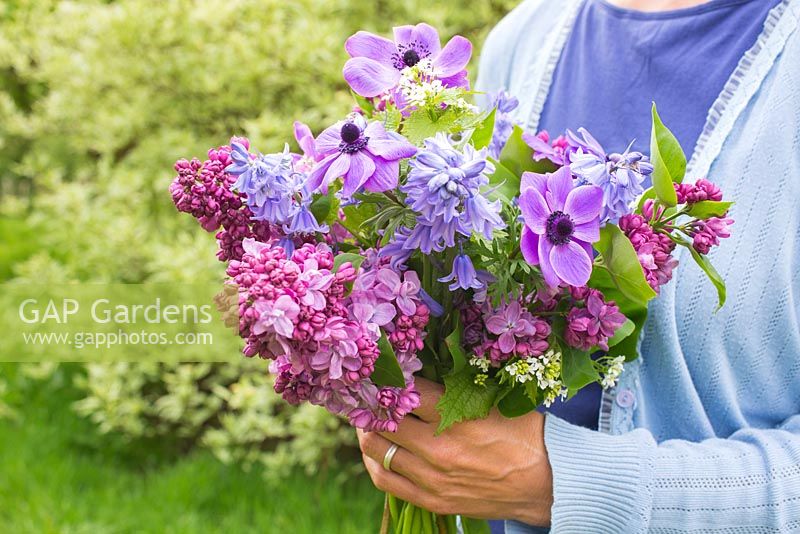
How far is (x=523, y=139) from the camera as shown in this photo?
99cm

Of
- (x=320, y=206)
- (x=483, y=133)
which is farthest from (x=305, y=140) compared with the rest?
(x=483, y=133)

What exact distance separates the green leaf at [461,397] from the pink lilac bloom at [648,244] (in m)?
0.23

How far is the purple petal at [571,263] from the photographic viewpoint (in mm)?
814

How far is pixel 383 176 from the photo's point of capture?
0.80 meters

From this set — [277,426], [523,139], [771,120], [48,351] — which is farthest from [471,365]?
[48,351]

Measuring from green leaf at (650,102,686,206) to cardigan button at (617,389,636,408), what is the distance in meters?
0.39

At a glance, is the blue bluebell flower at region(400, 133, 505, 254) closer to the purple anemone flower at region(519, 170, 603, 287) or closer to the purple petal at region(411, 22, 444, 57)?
the purple anemone flower at region(519, 170, 603, 287)

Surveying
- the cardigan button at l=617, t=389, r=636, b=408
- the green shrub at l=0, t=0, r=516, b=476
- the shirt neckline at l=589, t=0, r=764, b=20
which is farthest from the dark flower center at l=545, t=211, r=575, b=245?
the green shrub at l=0, t=0, r=516, b=476

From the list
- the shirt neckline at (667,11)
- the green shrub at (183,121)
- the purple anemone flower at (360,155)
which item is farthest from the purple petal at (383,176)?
the green shrub at (183,121)

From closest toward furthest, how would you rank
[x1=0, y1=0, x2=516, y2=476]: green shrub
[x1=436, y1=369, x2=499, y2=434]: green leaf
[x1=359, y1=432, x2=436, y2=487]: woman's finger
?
1. [x1=436, y1=369, x2=499, y2=434]: green leaf
2. [x1=359, y1=432, x2=436, y2=487]: woman's finger
3. [x1=0, y1=0, x2=516, y2=476]: green shrub

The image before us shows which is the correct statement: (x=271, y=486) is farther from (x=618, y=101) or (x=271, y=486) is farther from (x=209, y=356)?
(x=618, y=101)

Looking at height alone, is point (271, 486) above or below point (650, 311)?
below

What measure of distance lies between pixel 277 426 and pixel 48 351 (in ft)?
3.81

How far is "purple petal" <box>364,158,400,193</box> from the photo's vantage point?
80cm
